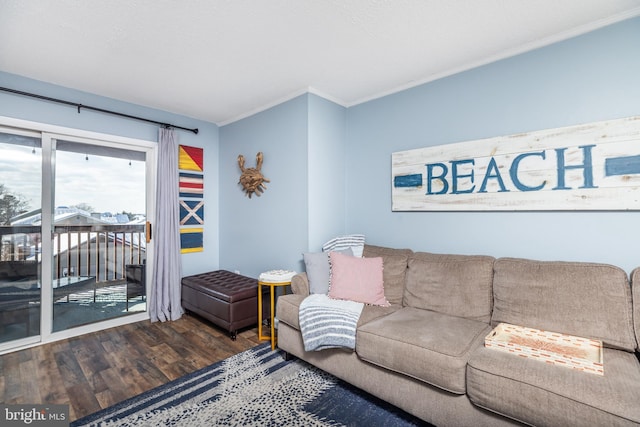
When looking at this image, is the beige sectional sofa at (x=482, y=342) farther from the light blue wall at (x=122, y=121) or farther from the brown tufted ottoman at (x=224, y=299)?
the light blue wall at (x=122, y=121)

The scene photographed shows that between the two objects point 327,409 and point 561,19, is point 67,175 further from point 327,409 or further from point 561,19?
point 561,19

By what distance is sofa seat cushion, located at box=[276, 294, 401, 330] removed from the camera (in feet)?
7.02

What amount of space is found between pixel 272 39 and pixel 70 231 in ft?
9.00

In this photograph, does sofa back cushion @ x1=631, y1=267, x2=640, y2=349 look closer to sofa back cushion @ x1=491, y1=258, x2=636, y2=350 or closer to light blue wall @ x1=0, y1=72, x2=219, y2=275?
sofa back cushion @ x1=491, y1=258, x2=636, y2=350

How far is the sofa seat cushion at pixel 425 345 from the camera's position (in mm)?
1545

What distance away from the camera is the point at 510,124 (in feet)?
7.48

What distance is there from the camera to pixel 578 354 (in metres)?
1.49

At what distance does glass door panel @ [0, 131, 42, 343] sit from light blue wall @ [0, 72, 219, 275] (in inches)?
10.3

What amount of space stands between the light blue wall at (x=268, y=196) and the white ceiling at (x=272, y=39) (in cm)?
41

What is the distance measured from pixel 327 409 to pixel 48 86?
366 cm

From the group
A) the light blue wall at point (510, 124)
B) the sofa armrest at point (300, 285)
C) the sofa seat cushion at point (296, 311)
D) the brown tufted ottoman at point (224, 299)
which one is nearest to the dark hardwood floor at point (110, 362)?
the brown tufted ottoman at point (224, 299)

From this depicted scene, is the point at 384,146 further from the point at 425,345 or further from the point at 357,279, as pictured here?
the point at 425,345

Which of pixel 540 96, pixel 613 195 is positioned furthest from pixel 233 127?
pixel 613 195

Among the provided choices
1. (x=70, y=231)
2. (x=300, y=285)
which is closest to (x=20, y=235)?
(x=70, y=231)
